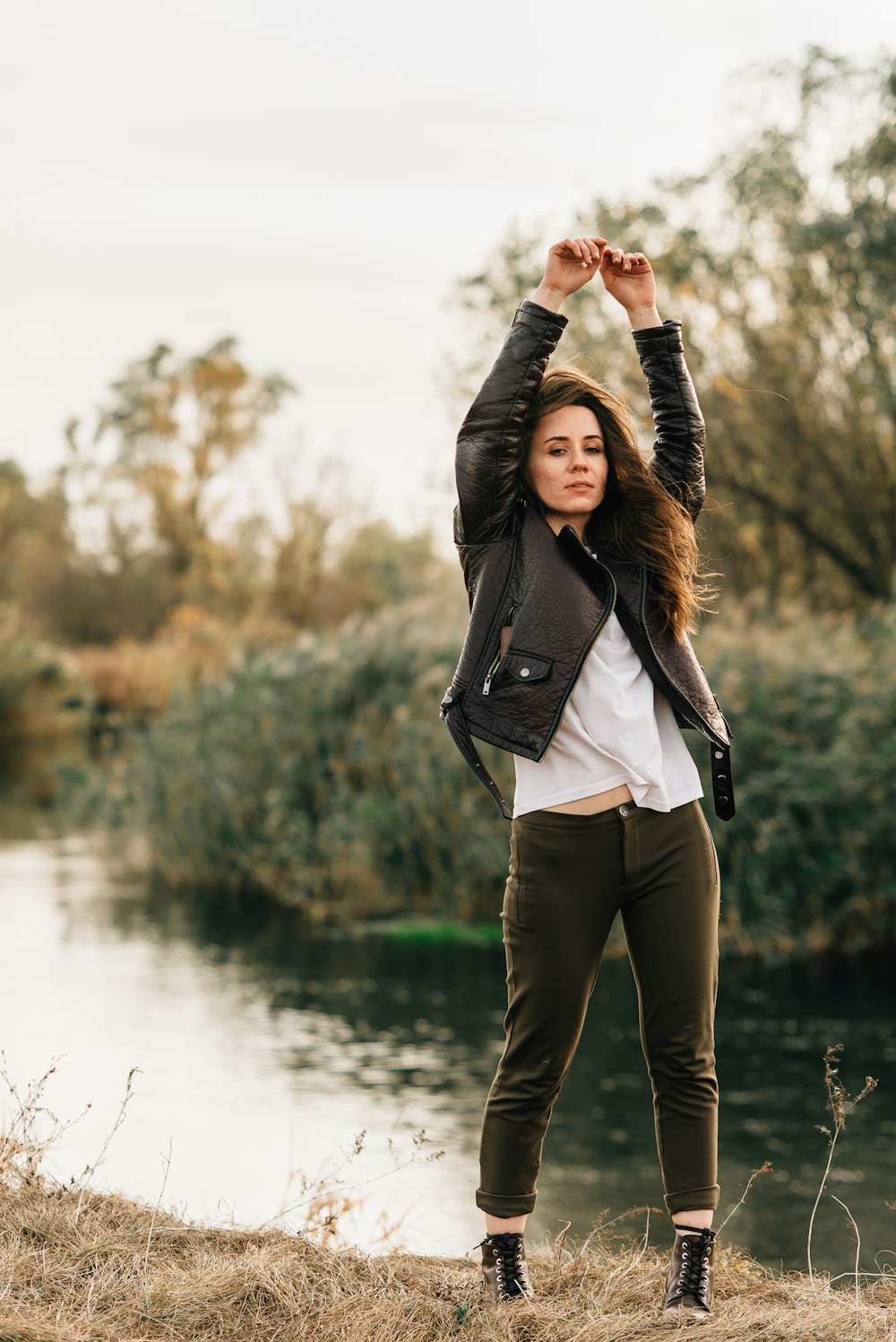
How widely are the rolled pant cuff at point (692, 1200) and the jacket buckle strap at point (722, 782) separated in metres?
0.70

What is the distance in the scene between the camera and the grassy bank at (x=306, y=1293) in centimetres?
284

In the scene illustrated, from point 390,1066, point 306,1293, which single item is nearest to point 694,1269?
point 306,1293

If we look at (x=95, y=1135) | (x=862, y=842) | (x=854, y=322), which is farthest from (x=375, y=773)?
(x=854, y=322)

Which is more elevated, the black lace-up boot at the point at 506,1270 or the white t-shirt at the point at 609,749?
the white t-shirt at the point at 609,749

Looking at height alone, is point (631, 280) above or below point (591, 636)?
above

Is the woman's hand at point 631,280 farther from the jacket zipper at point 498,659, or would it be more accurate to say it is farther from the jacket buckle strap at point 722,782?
the jacket buckle strap at point 722,782

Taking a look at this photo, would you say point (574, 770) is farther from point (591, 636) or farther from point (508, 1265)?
point (508, 1265)

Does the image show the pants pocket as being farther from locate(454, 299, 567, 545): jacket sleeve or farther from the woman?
locate(454, 299, 567, 545): jacket sleeve

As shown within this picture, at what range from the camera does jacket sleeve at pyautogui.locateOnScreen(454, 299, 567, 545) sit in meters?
3.06

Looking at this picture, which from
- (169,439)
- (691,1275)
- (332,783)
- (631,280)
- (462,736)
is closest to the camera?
(691,1275)

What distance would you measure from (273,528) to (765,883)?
79.9ft

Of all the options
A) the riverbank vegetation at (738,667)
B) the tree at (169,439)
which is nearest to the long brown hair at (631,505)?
the riverbank vegetation at (738,667)

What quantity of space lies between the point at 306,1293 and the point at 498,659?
127cm

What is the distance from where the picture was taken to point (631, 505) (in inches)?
125
